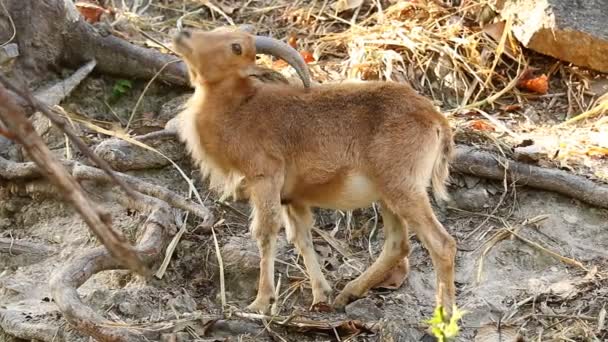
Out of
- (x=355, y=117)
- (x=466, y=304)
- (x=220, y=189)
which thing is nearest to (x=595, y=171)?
(x=466, y=304)

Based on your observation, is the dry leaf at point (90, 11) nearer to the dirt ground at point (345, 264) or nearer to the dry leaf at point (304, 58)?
the dirt ground at point (345, 264)

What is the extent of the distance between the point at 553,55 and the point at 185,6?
3.34 metres

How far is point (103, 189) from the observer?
682 cm

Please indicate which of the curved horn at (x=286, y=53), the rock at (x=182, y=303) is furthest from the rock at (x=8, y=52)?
the rock at (x=182, y=303)

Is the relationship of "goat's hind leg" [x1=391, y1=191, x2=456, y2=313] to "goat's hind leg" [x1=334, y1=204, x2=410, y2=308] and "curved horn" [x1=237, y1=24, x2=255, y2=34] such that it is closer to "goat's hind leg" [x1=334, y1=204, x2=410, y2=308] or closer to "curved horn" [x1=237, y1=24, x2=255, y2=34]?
"goat's hind leg" [x1=334, y1=204, x2=410, y2=308]

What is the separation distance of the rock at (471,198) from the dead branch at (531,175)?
12 cm

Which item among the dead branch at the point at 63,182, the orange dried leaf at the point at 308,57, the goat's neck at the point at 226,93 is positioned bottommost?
the orange dried leaf at the point at 308,57

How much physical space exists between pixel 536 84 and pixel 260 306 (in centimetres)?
348

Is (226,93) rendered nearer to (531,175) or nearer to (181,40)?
(181,40)

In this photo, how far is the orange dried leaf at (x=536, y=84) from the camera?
8055mm

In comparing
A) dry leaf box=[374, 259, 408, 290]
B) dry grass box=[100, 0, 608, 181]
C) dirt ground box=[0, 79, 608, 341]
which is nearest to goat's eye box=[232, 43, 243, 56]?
dirt ground box=[0, 79, 608, 341]

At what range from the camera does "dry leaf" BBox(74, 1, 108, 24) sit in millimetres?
8224

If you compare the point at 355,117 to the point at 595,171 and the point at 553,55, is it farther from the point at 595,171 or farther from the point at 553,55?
the point at 553,55

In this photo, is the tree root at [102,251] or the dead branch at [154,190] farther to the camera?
the dead branch at [154,190]
